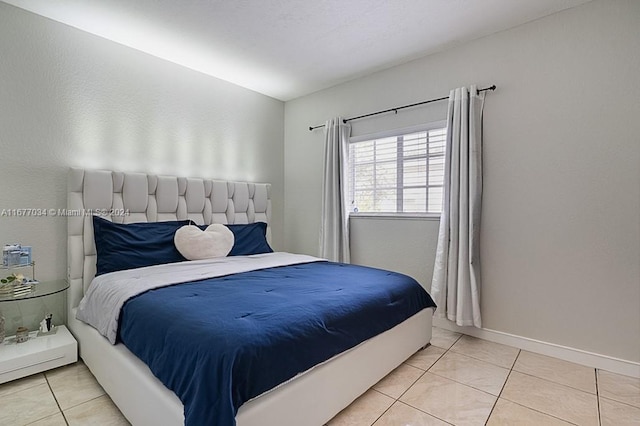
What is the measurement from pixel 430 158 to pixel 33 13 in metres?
3.45

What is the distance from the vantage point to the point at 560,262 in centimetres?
248

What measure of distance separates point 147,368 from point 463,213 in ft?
8.18

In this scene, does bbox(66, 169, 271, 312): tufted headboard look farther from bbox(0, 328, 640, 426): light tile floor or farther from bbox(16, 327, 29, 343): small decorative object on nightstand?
bbox(0, 328, 640, 426): light tile floor

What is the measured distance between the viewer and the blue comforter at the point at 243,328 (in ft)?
4.04

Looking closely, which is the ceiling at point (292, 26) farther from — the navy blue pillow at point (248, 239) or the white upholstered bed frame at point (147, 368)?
the navy blue pillow at point (248, 239)

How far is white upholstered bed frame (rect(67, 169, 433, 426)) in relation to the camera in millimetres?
1439

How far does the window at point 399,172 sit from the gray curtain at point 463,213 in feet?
0.80

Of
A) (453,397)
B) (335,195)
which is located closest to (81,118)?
(335,195)

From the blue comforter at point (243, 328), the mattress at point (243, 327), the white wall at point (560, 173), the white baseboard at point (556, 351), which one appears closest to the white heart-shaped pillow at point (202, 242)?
the mattress at point (243, 327)

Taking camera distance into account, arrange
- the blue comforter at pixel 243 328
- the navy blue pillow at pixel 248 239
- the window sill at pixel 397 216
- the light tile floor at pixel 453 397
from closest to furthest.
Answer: the blue comforter at pixel 243 328 < the light tile floor at pixel 453 397 < the window sill at pixel 397 216 < the navy blue pillow at pixel 248 239

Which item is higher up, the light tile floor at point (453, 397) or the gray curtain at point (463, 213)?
the gray curtain at point (463, 213)

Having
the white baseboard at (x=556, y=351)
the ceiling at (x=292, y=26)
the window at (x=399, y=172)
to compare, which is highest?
the ceiling at (x=292, y=26)

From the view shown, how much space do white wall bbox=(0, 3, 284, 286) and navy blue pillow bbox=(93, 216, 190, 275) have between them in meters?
0.37

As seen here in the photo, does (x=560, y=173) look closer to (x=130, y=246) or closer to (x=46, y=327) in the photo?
(x=130, y=246)
